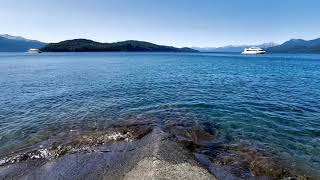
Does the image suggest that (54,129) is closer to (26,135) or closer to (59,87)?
(26,135)

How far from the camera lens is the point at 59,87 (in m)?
43.6

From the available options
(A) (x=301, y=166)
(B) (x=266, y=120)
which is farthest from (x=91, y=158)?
(B) (x=266, y=120)

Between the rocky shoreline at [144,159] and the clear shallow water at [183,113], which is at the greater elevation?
the rocky shoreline at [144,159]

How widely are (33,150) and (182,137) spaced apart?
10.3 meters

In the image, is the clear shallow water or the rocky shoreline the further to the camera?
the clear shallow water

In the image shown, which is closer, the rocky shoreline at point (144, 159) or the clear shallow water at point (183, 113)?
the rocky shoreline at point (144, 159)

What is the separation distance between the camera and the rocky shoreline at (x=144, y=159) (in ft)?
43.7

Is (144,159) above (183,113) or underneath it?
above

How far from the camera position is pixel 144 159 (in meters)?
14.3

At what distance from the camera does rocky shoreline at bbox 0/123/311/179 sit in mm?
13328

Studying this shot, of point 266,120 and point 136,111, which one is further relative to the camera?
point 136,111

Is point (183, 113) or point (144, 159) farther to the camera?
point (183, 113)

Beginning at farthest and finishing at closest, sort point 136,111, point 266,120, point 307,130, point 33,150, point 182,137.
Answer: point 136,111 → point 266,120 → point 307,130 → point 182,137 → point 33,150

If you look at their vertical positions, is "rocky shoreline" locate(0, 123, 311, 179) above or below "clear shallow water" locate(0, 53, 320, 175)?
above
